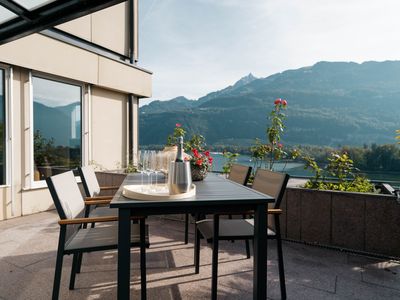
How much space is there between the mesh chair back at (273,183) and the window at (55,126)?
392 centimetres

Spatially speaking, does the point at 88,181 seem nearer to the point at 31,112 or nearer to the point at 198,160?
the point at 198,160

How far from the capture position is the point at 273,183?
2107 mm

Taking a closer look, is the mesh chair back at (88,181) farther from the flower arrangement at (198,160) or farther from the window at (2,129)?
the window at (2,129)

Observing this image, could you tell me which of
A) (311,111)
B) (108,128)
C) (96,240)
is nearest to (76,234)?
(96,240)

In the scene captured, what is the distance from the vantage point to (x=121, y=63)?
606cm

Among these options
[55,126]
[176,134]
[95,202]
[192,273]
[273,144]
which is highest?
[55,126]

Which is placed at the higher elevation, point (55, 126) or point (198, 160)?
point (55, 126)

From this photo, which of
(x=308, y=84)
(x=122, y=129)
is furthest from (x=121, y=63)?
(x=308, y=84)

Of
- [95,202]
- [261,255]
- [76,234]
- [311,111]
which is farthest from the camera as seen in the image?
[311,111]

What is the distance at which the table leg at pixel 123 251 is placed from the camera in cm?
150

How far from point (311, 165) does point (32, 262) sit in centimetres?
320

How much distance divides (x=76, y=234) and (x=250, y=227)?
132 centimetres

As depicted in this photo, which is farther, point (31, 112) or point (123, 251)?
point (31, 112)

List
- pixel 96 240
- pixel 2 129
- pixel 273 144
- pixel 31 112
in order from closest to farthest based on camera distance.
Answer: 1. pixel 96 240
2. pixel 273 144
3. pixel 2 129
4. pixel 31 112
